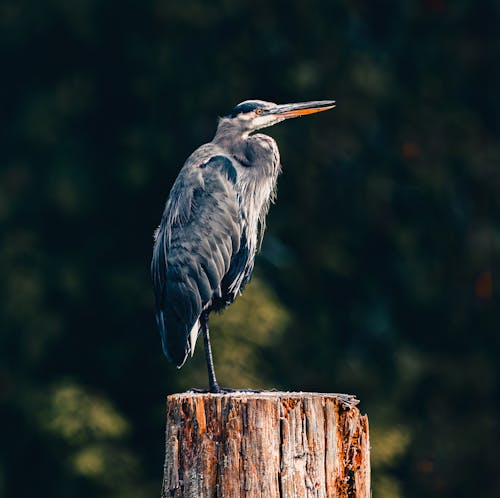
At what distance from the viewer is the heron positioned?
212 inches

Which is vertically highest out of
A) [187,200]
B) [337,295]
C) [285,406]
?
[337,295]

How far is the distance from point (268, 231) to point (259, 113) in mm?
4757

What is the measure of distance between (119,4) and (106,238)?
2.10 m

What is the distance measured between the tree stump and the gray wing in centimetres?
158

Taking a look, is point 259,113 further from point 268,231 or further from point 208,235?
point 268,231

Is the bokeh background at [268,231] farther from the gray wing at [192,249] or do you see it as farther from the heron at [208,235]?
the gray wing at [192,249]

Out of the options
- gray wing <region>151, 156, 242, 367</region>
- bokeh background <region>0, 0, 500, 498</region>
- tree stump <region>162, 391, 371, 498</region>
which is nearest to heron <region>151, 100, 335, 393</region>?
gray wing <region>151, 156, 242, 367</region>

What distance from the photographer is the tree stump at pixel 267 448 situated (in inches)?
142

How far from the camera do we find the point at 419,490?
11.8 meters

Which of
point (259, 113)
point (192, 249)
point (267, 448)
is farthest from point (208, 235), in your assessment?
point (267, 448)

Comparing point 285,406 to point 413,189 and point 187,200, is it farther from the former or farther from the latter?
point 413,189

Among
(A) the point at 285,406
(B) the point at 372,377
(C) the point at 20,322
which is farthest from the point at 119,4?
(A) the point at 285,406

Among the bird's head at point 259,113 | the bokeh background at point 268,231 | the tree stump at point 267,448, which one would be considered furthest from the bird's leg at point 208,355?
the bokeh background at point 268,231

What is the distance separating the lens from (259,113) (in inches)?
234
